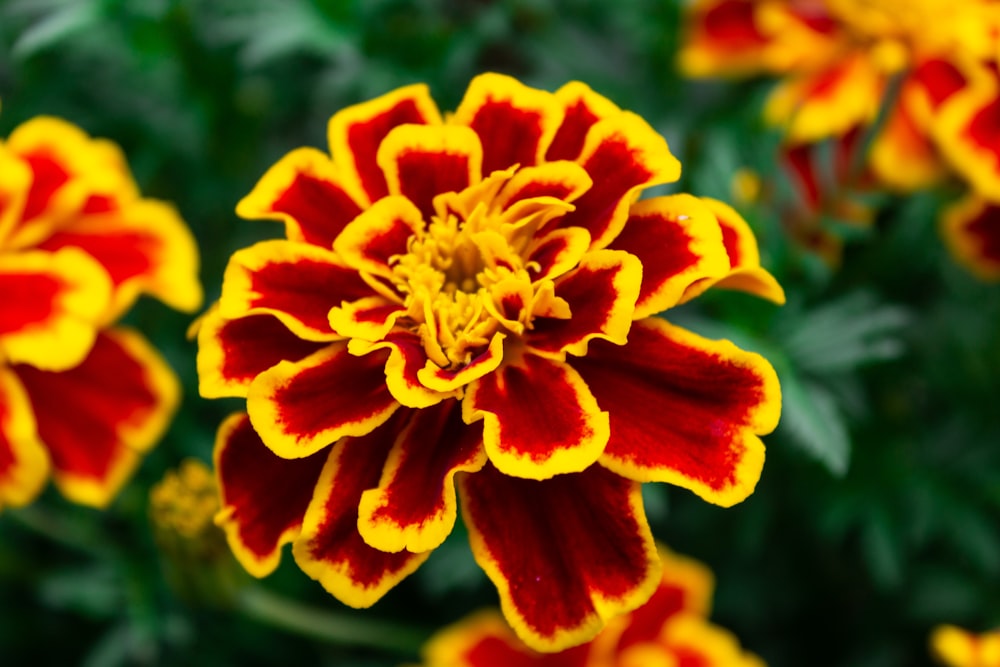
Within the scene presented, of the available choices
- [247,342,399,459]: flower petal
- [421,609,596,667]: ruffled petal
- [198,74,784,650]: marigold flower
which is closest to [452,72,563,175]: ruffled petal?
[198,74,784,650]: marigold flower

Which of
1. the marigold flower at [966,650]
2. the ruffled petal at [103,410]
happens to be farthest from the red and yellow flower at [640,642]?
the ruffled petal at [103,410]

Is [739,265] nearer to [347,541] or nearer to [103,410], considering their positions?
[347,541]

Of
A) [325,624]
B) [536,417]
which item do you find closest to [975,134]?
[536,417]

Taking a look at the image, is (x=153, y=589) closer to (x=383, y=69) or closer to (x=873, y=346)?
(x=383, y=69)

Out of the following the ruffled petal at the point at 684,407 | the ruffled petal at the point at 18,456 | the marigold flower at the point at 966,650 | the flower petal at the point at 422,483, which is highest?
the ruffled petal at the point at 684,407

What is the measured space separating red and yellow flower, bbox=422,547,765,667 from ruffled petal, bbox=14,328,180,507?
0.47 meters

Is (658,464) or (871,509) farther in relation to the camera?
(871,509)

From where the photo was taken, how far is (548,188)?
1083mm

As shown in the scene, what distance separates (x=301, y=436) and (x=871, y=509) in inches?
39.9

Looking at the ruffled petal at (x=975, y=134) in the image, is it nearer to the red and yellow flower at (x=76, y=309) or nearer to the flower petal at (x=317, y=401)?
the flower petal at (x=317, y=401)

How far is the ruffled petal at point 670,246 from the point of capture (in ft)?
3.34

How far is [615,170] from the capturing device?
1.10 m

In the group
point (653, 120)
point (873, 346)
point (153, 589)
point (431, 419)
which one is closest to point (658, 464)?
point (431, 419)

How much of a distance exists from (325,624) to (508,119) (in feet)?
2.68
